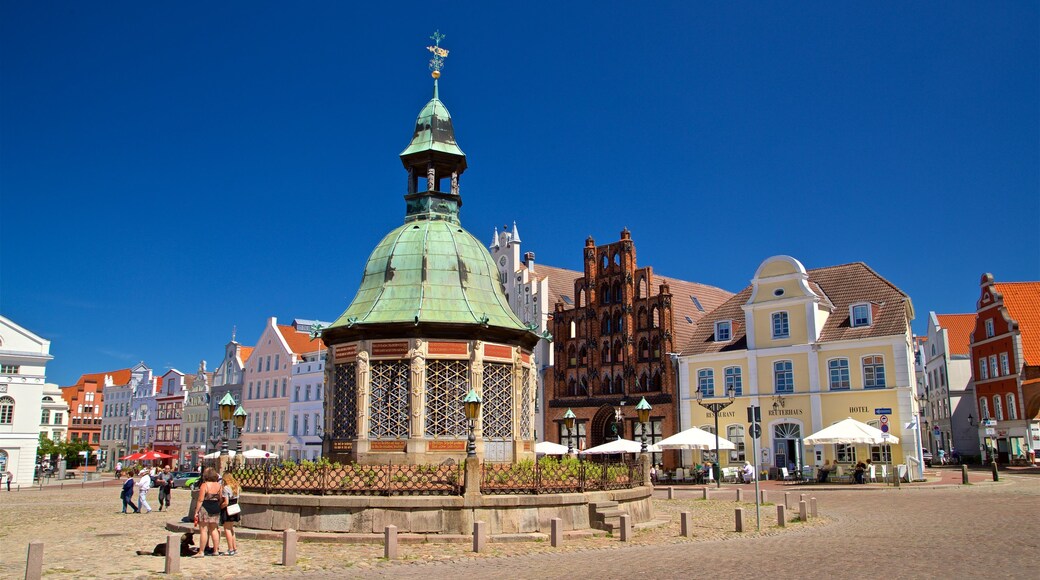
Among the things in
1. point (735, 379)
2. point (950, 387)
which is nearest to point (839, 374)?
point (735, 379)

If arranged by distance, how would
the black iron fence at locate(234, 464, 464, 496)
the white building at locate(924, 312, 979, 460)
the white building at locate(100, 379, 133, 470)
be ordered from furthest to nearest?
the white building at locate(100, 379, 133, 470)
the white building at locate(924, 312, 979, 460)
the black iron fence at locate(234, 464, 464, 496)

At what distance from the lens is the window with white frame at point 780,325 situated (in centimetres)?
4503

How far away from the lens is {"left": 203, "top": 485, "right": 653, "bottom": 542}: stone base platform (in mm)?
17375

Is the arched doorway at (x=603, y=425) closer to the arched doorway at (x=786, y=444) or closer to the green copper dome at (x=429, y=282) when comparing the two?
the arched doorway at (x=786, y=444)

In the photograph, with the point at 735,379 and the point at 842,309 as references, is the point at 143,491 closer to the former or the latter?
the point at 735,379

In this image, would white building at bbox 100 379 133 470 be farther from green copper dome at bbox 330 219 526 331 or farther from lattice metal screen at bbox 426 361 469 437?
lattice metal screen at bbox 426 361 469 437

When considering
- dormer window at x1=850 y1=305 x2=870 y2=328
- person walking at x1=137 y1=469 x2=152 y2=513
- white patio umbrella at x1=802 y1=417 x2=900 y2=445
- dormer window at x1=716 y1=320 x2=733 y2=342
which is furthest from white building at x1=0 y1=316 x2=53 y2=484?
dormer window at x1=850 y1=305 x2=870 y2=328

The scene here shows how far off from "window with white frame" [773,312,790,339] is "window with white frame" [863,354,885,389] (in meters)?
4.39

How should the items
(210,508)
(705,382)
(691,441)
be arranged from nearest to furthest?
(210,508), (691,441), (705,382)

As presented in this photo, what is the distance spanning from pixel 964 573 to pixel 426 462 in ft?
42.0

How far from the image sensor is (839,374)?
42.9 metres

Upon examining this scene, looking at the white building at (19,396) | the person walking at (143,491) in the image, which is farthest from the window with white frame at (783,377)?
the white building at (19,396)

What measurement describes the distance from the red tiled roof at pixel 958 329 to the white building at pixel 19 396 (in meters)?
68.0

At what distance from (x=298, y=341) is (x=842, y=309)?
44834 millimetres
